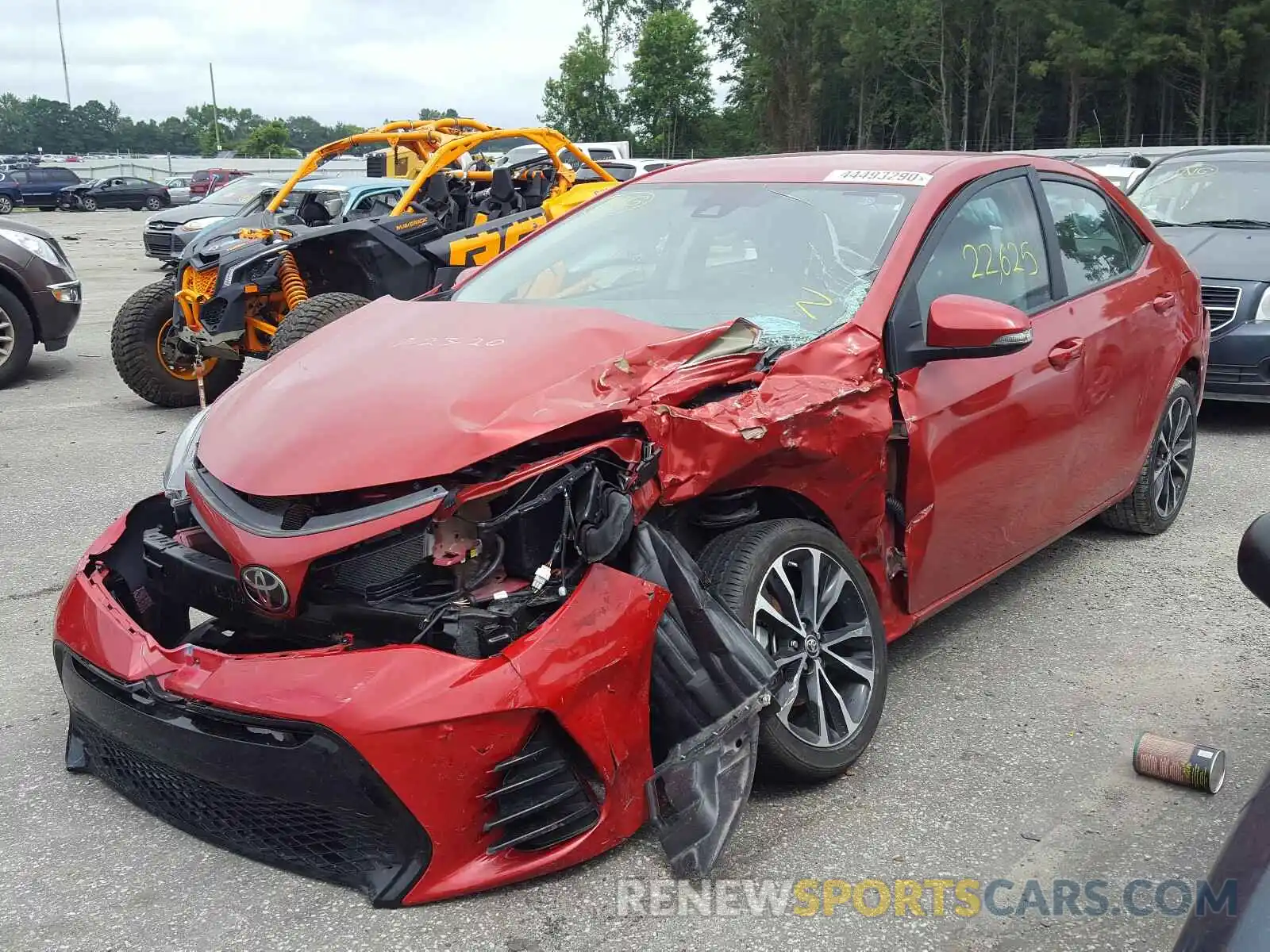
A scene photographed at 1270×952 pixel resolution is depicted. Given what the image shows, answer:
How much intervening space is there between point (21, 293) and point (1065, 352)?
27.5 feet

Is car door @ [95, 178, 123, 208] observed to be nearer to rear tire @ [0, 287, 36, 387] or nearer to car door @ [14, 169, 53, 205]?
car door @ [14, 169, 53, 205]

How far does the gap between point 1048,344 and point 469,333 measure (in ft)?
6.48

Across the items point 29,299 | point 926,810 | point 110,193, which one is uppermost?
point 110,193

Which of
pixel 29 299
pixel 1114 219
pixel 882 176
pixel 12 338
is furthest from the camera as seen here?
pixel 29 299

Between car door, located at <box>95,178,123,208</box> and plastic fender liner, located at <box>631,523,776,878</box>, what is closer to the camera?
plastic fender liner, located at <box>631,523,776,878</box>

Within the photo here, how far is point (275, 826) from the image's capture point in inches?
102

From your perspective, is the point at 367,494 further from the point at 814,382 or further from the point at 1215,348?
the point at 1215,348

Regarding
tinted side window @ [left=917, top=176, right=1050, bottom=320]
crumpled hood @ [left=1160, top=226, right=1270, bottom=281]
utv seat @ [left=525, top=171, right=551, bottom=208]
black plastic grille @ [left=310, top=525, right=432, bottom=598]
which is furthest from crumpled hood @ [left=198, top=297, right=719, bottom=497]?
utv seat @ [left=525, top=171, right=551, bottom=208]

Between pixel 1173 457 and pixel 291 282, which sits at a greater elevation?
pixel 291 282

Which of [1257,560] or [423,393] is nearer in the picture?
[1257,560]

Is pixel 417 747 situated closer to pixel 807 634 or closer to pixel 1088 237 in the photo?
pixel 807 634

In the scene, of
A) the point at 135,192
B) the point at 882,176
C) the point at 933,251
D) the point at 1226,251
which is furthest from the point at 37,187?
the point at 933,251

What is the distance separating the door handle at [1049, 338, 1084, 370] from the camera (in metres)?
4.00

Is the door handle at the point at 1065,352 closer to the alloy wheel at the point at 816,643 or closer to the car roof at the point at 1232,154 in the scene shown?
the alloy wheel at the point at 816,643
